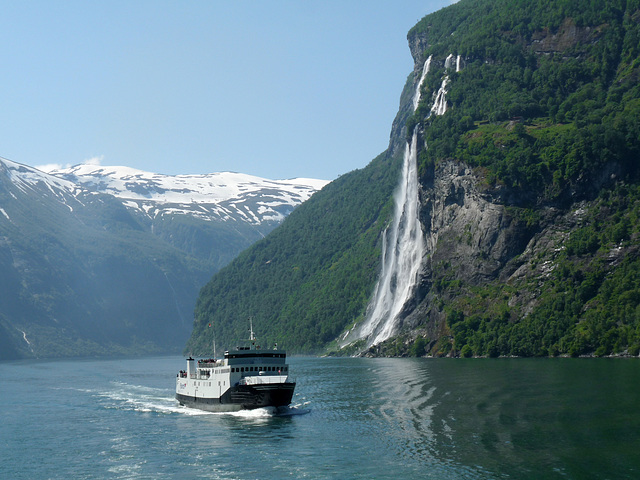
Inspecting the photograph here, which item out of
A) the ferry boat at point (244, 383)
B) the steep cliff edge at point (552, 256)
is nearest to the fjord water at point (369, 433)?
the ferry boat at point (244, 383)

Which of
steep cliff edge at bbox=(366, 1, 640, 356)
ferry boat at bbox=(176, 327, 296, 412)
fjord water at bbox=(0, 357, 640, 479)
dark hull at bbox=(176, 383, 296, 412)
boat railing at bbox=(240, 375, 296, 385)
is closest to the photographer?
Result: fjord water at bbox=(0, 357, 640, 479)

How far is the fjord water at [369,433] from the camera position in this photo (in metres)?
61.2

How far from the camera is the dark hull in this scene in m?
91.9

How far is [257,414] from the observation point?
91.8 meters

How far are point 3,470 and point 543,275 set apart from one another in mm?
133025

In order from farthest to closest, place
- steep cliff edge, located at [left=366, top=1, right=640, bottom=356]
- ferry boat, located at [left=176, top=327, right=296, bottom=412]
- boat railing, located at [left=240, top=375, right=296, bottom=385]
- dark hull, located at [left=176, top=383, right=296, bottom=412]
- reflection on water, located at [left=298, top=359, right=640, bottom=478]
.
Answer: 1. steep cliff edge, located at [left=366, top=1, right=640, bottom=356]
2. boat railing, located at [left=240, top=375, right=296, bottom=385]
3. ferry boat, located at [left=176, top=327, right=296, bottom=412]
4. dark hull, located at [left=176, top=383, right=296, bottom=412]
5. reflection on water, located at [left=298, top=359, right=640, bottom=478]

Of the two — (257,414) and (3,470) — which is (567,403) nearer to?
(257,414)

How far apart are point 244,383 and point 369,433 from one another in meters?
24.3

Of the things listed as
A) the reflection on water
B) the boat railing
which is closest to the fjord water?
the reflection on water

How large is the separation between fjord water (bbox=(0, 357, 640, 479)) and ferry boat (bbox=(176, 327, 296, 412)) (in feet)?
6.33

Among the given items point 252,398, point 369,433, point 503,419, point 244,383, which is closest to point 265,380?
point 244,383

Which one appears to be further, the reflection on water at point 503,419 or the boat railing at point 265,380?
the boat railing at point 265,380

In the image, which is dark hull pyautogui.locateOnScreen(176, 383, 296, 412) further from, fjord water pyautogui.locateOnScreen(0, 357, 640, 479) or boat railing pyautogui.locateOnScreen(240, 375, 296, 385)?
fjord water pyautogui.locateOnScreen(0, 357, 640, 479)

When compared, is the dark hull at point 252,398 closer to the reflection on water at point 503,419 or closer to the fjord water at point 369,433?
the fjord water at point 369,433
